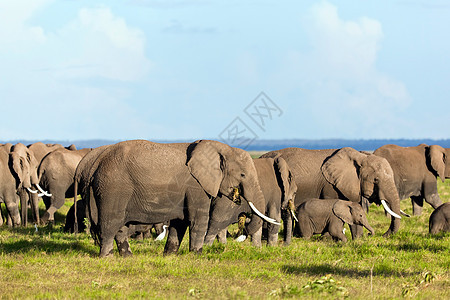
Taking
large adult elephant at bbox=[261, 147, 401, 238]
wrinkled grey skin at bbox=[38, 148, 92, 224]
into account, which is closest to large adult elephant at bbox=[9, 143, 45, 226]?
wrinkled grey skin at bbox=[38, 148, 92, 224]

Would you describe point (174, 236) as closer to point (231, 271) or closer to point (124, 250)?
point (124, 250)

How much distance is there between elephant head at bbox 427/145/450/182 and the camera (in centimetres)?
2292

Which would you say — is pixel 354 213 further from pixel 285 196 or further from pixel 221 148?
pixel 221 148

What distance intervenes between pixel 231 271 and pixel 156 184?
211 centimetres

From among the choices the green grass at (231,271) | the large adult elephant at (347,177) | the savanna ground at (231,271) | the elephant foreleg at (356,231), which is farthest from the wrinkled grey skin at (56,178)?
the elephant foreleg at (356,231)

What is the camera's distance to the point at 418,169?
2302cm

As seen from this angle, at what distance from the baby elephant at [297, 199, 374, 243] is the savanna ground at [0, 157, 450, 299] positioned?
543mm

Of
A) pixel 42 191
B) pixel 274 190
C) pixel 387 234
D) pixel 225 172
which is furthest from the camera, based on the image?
pixel 42 191

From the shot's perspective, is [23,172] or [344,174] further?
[23,172]

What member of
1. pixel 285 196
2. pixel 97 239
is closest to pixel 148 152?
pixel 97 239

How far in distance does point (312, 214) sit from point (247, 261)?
3.99 metres

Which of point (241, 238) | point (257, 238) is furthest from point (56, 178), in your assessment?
point (257, 238)

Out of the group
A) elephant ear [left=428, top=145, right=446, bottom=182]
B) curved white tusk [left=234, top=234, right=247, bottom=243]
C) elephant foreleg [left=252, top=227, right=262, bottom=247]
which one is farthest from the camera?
elephant ear [left=428, top=145, right=446, bottom=182]

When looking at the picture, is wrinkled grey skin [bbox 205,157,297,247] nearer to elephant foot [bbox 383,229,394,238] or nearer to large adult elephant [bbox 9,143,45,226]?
elephant foot [bbox 383,229,394,238]
